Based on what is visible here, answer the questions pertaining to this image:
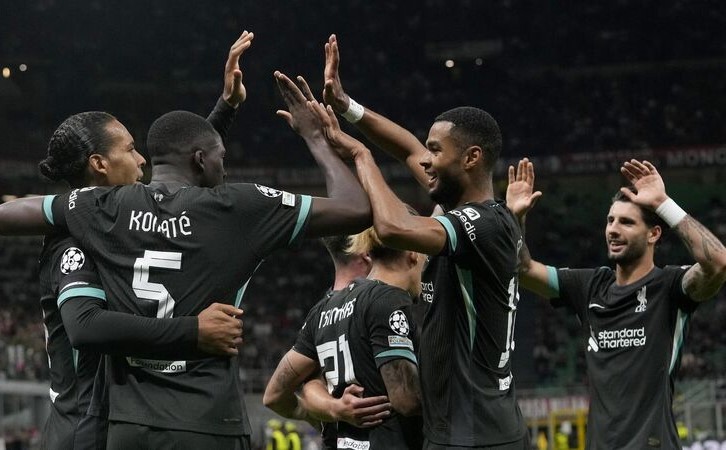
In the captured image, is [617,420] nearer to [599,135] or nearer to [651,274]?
[651,274]

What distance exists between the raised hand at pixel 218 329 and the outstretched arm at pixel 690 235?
8.35 ft

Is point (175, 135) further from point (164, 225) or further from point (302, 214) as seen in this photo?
point (302, 214)

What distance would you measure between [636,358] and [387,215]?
85.6 inches

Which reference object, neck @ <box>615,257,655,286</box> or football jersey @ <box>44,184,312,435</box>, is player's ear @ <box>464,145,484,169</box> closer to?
football jersey @ <box>44,184,312,435</box>

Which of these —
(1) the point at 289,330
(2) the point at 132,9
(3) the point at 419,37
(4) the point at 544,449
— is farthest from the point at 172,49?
(4) the point at 544,449

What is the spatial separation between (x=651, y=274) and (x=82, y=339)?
330cm

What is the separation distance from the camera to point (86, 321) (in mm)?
3742

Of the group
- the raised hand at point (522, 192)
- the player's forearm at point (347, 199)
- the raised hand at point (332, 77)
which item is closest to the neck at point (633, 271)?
the raised hand at point (522, 192)

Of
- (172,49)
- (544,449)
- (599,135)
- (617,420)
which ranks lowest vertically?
(544,449)

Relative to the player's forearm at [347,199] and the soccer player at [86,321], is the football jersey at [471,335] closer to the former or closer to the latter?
the player's forearm at [347,199]

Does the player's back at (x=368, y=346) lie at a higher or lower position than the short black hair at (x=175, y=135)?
lower

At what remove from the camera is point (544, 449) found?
16047 mm

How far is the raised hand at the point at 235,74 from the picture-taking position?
16.2 feet

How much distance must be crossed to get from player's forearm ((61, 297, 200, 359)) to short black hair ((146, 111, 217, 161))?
0.70m
